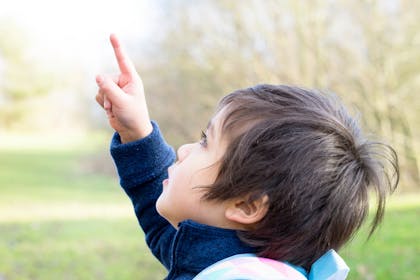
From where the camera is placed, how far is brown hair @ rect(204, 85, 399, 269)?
3.91ft

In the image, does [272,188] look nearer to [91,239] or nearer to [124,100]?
[124,100]

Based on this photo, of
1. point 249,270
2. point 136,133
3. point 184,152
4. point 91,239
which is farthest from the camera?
point 91,239

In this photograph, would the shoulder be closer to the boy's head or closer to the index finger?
the boy's head

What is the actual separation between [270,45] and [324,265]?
791 centimetres

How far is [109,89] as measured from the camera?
1384 mm

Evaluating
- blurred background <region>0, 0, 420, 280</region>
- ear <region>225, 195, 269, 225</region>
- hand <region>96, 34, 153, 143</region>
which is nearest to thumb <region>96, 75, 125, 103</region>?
hand <region>96, 34, 153, 143</region>

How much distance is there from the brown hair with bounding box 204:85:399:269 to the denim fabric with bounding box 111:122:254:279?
0.21 feet

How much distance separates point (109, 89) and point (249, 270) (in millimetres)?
560

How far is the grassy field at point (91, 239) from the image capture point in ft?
15.4

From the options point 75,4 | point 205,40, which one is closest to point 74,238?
point 205,40

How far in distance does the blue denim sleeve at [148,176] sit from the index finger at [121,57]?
0.53 feet

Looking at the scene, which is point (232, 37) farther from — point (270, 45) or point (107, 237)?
point (107, 237)

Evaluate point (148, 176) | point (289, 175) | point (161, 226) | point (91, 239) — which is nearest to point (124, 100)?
point (148, 176)

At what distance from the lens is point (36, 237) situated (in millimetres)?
6473
